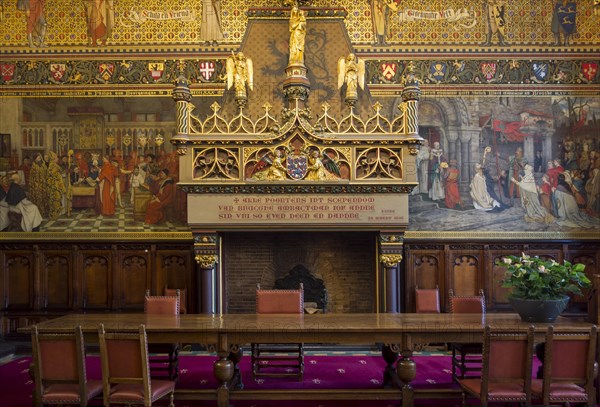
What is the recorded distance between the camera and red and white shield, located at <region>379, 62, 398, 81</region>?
1129 cm

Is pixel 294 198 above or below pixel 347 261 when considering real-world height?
above

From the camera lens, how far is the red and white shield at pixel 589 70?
11.2 meters

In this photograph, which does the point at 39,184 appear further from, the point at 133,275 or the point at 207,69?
the point at 207,69

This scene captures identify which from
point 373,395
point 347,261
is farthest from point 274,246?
point 373,395

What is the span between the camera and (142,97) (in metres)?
11.2

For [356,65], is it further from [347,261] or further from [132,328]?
[132,328]

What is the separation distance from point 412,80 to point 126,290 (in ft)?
22.4

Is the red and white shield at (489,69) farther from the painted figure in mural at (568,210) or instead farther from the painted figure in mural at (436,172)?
the painted figure in mural at (568,210)

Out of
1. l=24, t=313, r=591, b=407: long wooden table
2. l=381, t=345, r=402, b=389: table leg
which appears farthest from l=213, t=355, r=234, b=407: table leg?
l=381, t=345, r=402, b=389: table leg

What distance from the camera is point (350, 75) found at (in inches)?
402

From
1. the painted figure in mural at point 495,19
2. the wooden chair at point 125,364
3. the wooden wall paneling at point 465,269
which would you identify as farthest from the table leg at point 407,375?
the painted figure in mural at point 495,19

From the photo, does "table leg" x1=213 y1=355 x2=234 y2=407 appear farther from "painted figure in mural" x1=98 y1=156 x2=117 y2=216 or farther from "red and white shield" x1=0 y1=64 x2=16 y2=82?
"red and white shield" x1=0 y1=64 x2=16 y2=82

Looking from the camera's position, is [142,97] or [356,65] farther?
[142,97]

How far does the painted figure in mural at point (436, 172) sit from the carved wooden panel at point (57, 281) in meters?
7.45
